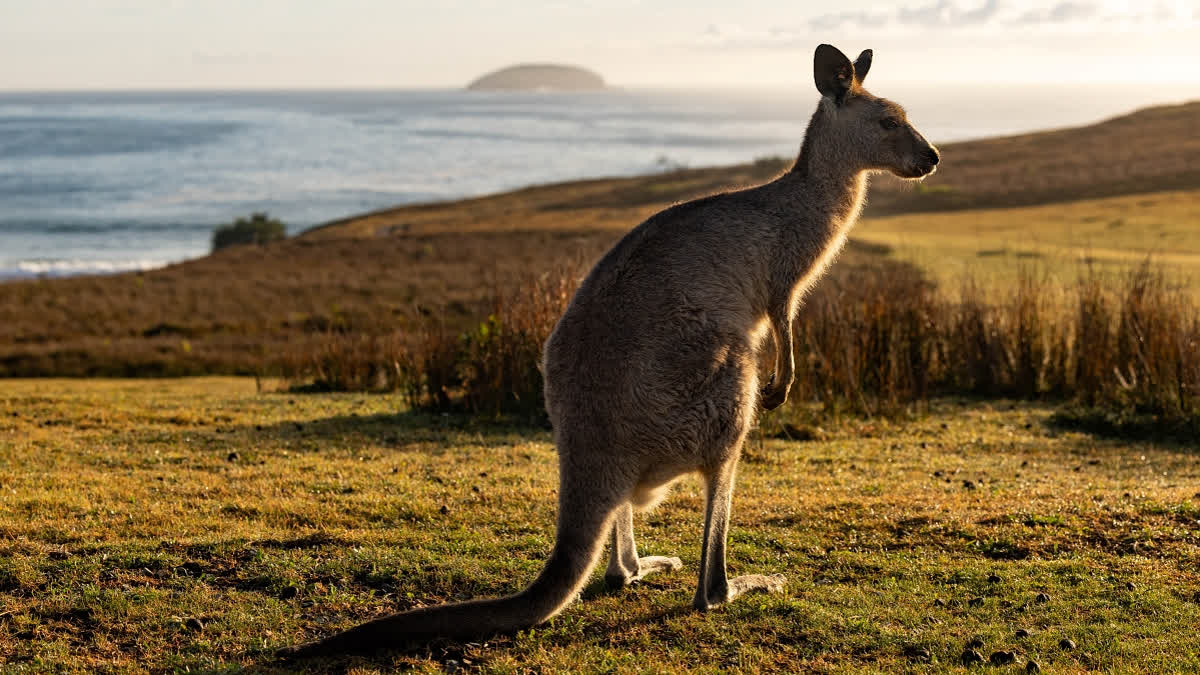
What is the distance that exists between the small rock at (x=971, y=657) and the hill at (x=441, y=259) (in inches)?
129

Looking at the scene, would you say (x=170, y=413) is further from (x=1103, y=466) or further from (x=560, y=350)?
(x=1103, y=466)

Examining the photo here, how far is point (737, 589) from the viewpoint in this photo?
519 centimetres

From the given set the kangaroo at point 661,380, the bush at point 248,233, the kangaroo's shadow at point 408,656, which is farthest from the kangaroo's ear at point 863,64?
the bush at point 248,233

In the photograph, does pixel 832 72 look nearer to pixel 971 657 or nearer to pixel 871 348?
pixel 971 657

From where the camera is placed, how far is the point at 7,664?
4.35 m

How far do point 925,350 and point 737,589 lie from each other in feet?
25.4

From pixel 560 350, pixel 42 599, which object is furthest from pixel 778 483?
pixel 42 599

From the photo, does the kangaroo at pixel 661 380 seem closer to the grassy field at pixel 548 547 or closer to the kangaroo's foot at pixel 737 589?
the kangaroo's foot at pixel 737 589

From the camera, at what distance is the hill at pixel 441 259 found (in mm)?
21609

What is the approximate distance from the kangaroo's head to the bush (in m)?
56.7

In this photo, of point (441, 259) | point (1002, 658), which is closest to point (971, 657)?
point (1002, 658)

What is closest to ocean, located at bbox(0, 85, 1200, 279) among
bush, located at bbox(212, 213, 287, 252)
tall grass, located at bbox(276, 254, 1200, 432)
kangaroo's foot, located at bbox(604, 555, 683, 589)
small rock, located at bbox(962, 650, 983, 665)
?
bush, located at bbox(212, 213, 287, 252)

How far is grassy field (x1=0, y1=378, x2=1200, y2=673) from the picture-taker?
4648 millimetres

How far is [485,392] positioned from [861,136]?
6.02 metres
